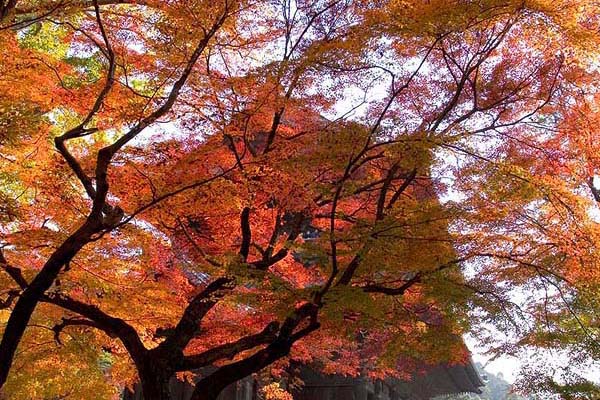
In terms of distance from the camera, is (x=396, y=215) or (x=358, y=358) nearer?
(x=396, y=215)

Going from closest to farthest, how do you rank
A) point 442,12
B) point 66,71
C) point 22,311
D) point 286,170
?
point 442,12 < point 22,311 < point 286,170 < point 66,71

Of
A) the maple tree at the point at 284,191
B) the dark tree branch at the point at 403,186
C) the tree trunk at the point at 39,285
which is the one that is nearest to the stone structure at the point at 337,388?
the maple tree at the point at 284,191

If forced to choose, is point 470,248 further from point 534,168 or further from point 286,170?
point 286,170

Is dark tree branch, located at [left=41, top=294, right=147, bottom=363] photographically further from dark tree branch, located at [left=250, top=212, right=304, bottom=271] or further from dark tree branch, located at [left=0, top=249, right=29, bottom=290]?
dark tree branch, located at [left=250, top=212, right=304, bottom=271]

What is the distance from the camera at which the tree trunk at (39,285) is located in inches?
239

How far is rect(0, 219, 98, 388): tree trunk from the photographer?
6062 mm

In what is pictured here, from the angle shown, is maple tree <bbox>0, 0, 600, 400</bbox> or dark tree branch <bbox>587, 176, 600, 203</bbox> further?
dark tree branch <bbox>587, 176, 600, 203</bbox>

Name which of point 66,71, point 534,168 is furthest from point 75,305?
point 534,168

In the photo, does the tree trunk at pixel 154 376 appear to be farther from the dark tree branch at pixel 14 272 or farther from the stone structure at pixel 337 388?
the stone structure at pixel 337 388

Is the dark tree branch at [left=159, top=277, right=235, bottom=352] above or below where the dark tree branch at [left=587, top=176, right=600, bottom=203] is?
below

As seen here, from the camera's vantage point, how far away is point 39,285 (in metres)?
6.12

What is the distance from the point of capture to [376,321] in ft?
22.8

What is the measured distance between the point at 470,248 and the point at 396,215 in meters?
1.35

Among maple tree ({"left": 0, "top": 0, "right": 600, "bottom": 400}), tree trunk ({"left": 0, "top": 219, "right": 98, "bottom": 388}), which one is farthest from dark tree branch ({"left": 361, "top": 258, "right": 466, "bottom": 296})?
tree trunk ({"left": 0, "top": 219, "right": 98, "bottom": 388})
